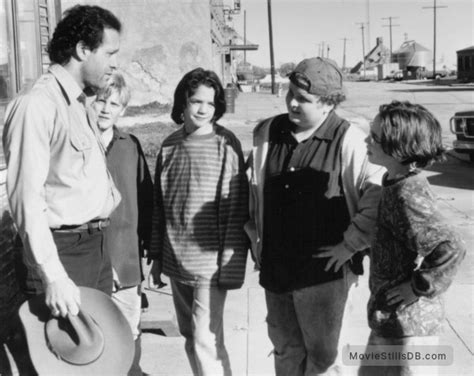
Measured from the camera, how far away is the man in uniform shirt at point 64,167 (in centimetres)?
263

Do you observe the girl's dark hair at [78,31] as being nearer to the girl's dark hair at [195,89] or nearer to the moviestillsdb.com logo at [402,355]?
the girl's dark hair at [195,89]

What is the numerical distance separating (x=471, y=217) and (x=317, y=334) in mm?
5611

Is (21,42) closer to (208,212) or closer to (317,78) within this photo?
(208,212)

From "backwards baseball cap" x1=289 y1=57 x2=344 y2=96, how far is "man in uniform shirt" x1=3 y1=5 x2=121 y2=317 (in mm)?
803

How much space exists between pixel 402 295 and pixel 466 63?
66478mm

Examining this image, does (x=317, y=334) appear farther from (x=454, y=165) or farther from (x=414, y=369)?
(x=454, y=165)

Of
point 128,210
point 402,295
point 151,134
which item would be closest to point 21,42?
point 128,210

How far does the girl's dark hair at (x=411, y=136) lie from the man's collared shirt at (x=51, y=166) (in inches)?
47.5

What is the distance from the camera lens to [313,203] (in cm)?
312

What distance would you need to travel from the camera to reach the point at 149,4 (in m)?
23.3

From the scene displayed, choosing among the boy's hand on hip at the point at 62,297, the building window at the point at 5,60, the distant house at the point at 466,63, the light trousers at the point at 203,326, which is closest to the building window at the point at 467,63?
the distant house at the point at 466,63

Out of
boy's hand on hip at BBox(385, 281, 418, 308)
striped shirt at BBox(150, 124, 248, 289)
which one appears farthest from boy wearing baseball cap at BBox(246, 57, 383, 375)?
boy's hand on hip at BBox(385, 281, 418, 308)

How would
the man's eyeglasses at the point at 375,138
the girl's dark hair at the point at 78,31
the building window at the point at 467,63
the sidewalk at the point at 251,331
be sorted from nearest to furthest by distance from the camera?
the man's eyeglasses at the point at 375,138
the girl's dark hair at the point at 78,31
the sidewalk at the point at 251,331
the building window at the point at 467,63

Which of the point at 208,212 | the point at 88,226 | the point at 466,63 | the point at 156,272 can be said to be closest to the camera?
the point at 88,226
